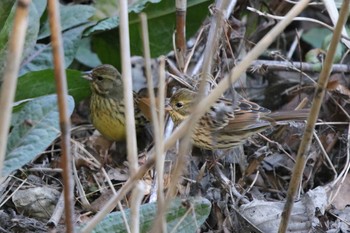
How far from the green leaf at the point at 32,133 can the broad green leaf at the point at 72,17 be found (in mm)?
1314

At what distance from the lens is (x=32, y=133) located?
269 centimetres

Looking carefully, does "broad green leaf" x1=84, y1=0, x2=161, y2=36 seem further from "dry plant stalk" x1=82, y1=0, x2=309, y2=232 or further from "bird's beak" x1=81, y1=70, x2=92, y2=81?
"dry plant stalk" x1=82, y1=0, x2=309, y2=232

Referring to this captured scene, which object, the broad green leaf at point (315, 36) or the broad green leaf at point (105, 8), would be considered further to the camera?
the broad green leaf at point (315, 36)

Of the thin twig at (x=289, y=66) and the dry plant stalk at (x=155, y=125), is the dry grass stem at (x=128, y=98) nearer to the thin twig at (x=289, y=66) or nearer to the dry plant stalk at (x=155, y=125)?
the dry plant stalk at (x=155, y=125)

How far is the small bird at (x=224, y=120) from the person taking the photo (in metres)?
3.42

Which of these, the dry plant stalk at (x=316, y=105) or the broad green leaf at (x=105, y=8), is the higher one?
the broad green leaf at (x=105, y=8)

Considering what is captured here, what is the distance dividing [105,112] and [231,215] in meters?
1.18

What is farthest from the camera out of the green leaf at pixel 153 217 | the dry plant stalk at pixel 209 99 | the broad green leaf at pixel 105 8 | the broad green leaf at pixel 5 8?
the broad green leaf at pixel 105 8

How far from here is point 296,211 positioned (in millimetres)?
2977

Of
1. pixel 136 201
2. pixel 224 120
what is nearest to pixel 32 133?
pixel 136 201

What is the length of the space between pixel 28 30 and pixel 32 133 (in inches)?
36.6

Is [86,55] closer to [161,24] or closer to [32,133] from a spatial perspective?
[161,24]

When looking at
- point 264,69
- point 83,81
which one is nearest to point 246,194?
point 264,69

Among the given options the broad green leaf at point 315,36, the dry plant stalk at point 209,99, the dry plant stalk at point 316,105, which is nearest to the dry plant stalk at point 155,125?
the dry plant stalk at point 209,99
